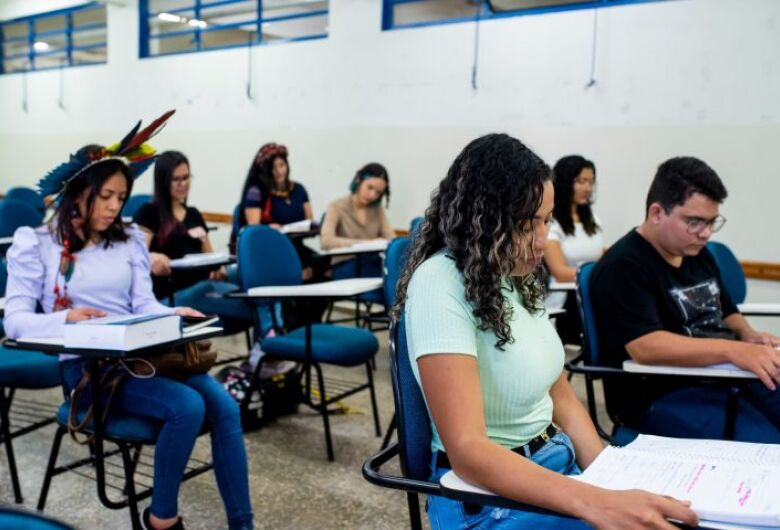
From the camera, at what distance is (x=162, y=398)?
7.14 feet

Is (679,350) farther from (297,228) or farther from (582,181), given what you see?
(297,228)

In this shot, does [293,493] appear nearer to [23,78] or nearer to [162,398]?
[162,398]

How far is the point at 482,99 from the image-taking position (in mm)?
Result: 5312

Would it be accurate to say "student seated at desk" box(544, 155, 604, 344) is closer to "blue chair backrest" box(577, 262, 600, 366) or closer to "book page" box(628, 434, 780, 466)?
"blue chair backrest" box(577, 262, 600, 366)

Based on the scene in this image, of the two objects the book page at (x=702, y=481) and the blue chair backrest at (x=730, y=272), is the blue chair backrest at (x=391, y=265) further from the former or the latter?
the book page at (x=702, y=481)

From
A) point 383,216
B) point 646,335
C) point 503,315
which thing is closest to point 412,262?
point 503,315

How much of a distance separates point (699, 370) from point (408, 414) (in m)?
0.93

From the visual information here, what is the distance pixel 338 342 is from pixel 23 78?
280 inches

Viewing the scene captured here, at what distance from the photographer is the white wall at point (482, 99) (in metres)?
4.38

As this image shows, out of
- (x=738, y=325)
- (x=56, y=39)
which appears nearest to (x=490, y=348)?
(x=738, y=325)

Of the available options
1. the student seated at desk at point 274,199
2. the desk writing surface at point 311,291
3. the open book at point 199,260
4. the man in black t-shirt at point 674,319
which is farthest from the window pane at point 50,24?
the man in black t-shirt at point 674,319

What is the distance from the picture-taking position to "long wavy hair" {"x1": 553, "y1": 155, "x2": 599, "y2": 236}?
3.89m

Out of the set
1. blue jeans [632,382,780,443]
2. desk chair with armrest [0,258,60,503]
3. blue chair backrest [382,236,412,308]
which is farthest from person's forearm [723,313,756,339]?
desk chair with armrest [0,258,60,503]

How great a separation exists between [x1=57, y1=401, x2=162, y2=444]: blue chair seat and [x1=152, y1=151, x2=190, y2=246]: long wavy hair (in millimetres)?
1891
